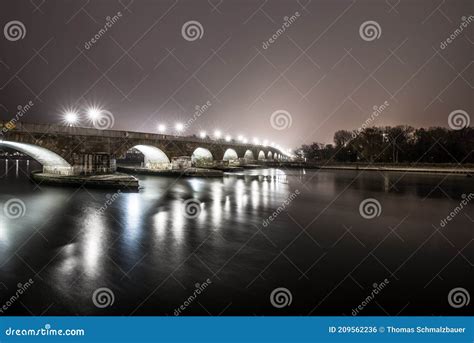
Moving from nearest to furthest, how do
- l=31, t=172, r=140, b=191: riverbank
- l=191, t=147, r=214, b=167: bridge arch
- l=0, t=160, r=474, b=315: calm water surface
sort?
l=0, t=160, r=474, b=315: calm water surface
l=31, t=172, r=140, b=191: riverbank
l=191, t=147, r=214, b=167: bridge arch

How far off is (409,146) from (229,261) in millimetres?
81029

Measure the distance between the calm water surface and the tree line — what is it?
63.5 metres

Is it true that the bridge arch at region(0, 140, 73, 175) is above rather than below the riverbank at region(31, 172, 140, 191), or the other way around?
above

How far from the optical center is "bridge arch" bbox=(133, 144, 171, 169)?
138ft

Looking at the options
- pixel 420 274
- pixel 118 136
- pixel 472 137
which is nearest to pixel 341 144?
pixel 472 137

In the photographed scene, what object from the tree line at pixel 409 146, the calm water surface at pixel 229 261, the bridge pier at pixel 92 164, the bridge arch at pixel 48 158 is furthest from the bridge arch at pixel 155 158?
the tree line at pixel 409 146

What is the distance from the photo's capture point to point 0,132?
2208cm

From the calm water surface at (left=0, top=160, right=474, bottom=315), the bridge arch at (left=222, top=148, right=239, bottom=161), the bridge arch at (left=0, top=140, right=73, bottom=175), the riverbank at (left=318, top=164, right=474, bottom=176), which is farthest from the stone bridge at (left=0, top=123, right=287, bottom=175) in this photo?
the riverbank at (left=318, top=164, right=474, bottom=176)

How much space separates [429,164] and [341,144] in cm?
3667

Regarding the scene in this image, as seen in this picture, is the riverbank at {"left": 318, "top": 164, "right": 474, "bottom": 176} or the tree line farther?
the tree line

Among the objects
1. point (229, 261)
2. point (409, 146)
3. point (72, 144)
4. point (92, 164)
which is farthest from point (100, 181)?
point (409, 146)

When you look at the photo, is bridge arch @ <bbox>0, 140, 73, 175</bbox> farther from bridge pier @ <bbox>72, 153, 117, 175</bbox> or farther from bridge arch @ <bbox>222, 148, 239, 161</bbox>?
bridge arch @ <bbox>222, 148, 239, 161</bbox>

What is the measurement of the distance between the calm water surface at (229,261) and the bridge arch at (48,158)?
11.2m

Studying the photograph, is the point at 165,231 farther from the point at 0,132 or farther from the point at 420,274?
the point at 0,132
